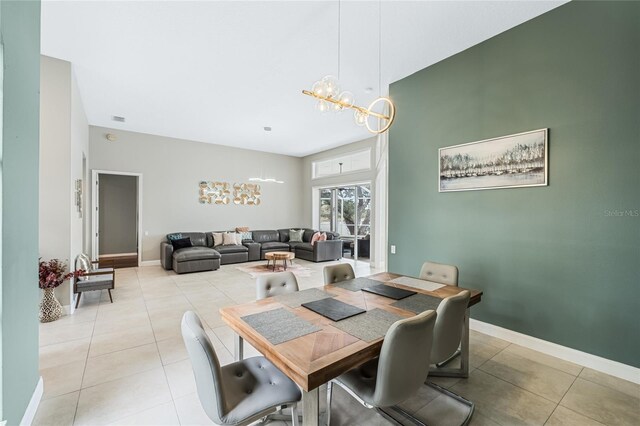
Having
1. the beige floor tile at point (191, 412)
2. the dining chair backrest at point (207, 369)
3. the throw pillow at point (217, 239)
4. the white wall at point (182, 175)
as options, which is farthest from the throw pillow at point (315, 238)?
the dining chair backrest at point (207, 369)

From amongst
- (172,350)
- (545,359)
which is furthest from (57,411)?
(545,359)

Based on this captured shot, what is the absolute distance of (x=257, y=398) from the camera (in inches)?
56.4

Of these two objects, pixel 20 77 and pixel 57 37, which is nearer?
pixel 20 77

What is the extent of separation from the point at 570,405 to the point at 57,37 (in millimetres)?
6057

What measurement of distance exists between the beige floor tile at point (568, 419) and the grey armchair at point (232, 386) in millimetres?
1770

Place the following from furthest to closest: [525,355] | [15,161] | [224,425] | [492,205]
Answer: [492,205] → [525,355] → [15,161] → [224,425]

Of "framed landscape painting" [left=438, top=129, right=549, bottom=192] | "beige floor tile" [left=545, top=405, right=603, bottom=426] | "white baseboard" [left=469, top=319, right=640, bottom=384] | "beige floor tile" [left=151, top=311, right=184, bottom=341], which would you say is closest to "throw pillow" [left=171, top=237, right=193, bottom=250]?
"beige floor tile" [left=151, top=311, right=184, bottom=341]

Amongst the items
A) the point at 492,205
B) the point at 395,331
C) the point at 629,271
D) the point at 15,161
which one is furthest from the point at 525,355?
the point at 15,161

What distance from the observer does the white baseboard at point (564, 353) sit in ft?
7.68

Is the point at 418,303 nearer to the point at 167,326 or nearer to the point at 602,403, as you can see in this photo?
the point at 602,403

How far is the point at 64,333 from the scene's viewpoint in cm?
313

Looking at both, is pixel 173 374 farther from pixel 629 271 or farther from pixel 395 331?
pixel 629 271

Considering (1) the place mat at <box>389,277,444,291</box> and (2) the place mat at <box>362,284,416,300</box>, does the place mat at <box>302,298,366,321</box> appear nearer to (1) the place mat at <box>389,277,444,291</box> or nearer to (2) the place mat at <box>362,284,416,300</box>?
(2) the place mat at <box>362,284,416,300</box>

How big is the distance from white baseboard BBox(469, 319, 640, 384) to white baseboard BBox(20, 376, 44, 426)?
4023mm
